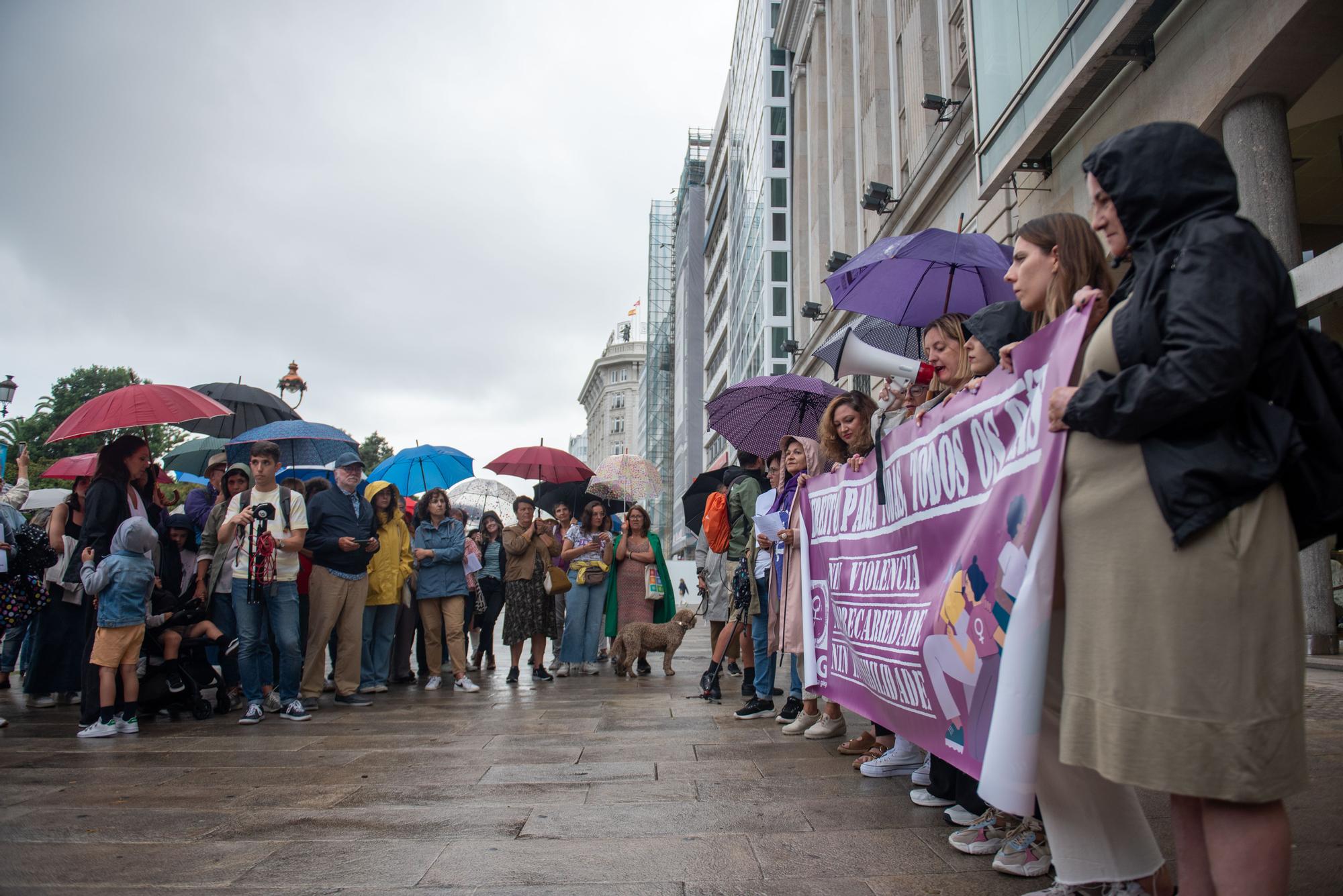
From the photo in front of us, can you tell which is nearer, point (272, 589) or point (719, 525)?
point (272, 589)

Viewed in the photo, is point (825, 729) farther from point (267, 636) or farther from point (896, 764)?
point (267, 636)

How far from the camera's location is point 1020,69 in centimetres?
1345

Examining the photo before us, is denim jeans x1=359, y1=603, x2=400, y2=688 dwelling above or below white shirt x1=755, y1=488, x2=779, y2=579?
below

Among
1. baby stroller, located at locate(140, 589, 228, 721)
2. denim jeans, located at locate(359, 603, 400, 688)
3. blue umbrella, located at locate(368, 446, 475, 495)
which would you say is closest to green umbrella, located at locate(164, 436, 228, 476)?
blue umbrella, located at locate(368, 446, 475, 495)

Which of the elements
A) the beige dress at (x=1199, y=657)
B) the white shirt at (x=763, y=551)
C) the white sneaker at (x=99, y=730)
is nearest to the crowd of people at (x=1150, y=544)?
the beige dress at (x=1199, y=657)

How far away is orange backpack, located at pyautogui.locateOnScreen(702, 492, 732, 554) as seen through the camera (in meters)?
8.20

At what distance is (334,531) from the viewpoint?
25.5 ft

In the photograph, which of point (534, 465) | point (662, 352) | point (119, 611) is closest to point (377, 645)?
point (119, 611)

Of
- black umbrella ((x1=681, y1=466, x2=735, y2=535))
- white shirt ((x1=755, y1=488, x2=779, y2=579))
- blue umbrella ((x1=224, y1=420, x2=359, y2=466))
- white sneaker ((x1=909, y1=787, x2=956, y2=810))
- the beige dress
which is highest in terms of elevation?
blue umbrella ((x1=224, y1=420, x2=359, y2=466))

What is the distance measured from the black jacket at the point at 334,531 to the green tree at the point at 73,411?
167ft

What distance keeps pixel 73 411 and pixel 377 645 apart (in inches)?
2162

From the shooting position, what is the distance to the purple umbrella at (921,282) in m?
5.84

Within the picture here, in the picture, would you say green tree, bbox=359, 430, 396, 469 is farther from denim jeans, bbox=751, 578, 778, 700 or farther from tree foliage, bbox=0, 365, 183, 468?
denim jeans, bbox=751, 578, 778, 700

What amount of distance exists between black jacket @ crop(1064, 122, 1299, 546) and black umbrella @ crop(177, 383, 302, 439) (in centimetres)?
1130
